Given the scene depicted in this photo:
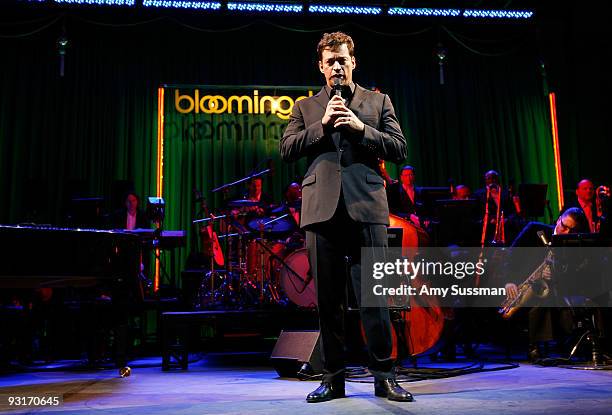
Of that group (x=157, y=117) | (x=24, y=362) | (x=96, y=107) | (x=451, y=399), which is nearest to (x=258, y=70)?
(x=157, y=117)

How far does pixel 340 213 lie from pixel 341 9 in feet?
21.8

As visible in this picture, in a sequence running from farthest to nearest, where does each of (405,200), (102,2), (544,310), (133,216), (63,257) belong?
(102,2) < (133,216) < (405,200) < (544,310) < (63,257)

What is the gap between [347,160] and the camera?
2947mm

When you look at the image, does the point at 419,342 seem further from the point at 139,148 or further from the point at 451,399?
the point at 139,148

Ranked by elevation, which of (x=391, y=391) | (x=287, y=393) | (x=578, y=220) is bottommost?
(x=287, y=393)

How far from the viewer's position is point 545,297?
532 cm

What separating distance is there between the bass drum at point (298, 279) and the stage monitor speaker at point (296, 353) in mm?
1919

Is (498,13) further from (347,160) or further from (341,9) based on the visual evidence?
(347,160)

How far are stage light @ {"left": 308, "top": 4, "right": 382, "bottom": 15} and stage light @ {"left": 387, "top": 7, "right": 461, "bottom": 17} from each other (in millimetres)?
222

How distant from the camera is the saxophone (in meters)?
5.25

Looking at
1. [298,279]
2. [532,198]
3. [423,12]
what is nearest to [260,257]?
[298,279]

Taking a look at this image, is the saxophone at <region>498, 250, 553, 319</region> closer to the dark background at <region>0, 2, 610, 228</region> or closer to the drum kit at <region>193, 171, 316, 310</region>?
the drum kit at <region>193, 171, 316, 310</region>

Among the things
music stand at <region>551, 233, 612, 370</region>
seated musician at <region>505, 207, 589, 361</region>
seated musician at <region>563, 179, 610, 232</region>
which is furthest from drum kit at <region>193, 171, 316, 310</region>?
seated musician at <region>563, 179, 610, 232</region>

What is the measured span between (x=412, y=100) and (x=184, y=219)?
4.05 metres
